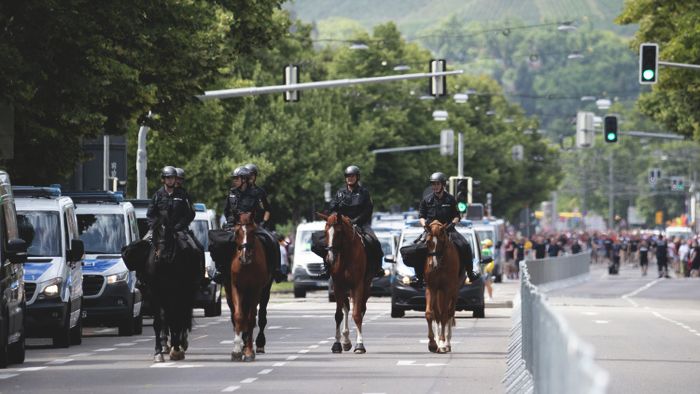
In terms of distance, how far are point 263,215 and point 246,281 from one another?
Result: 77 cm

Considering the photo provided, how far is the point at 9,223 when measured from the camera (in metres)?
22.2

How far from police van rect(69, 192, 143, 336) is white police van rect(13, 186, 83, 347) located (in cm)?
200

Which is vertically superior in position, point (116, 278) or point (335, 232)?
point (335, 232)

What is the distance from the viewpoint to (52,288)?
26.3 metres

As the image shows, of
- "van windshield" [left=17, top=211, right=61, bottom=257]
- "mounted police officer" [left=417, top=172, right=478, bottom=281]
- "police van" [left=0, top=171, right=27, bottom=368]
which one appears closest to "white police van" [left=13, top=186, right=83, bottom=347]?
"van windshield" [left=17, top=211, right=61, bottom=257]

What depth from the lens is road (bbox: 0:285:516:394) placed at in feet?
62.6

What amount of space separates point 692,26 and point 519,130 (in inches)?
3798

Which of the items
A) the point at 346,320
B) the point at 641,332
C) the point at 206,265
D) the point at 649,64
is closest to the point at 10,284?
the point at 346,320

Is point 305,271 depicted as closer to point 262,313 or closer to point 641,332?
point 641,332

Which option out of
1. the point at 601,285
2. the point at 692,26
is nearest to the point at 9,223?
the point at 692,26

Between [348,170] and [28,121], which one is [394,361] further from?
[28,121]

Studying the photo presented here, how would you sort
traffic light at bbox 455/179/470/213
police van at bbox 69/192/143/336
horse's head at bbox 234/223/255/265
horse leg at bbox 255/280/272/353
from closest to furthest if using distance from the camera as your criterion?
horse's head at bbox 234/223/255/265 → horse leg at bbox 255/280/272/353 → police van at bbox 69/192/143/336 → traffic light at bbox 455/179/470/213

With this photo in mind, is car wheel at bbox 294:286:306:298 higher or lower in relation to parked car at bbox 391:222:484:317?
lower

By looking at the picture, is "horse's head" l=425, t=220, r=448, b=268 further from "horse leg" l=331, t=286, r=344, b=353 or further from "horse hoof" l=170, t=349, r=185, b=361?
"horse hoof" l=170, t=349, r=185, b=361
